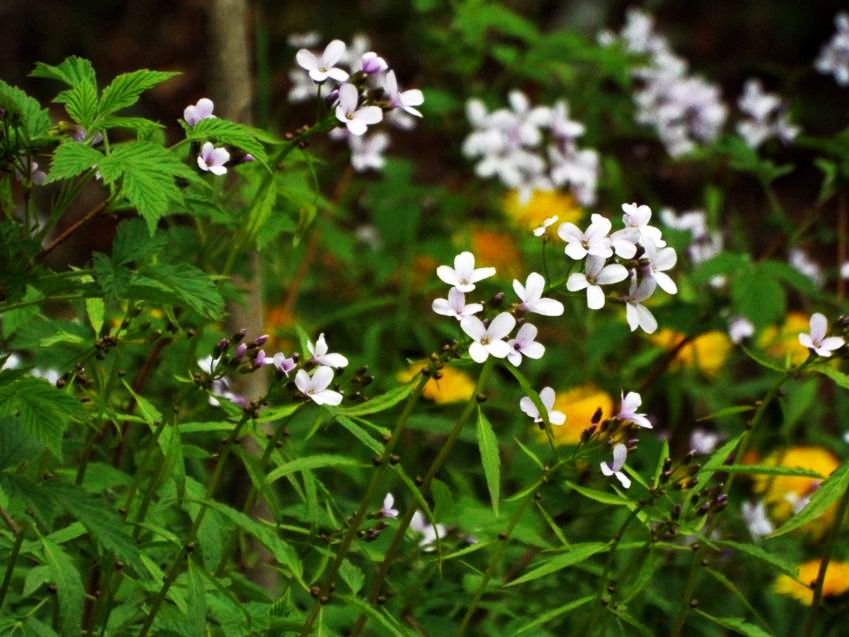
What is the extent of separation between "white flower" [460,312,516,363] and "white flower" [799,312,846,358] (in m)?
0.36

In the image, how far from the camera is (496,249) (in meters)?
3.54

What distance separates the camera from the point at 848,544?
2.59m

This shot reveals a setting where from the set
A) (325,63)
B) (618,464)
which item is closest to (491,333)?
(618,464)

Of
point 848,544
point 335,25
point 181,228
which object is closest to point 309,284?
point 181,228

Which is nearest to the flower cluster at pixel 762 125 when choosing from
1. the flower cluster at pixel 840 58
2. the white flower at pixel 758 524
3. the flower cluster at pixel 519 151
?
the flower cluster at pixel 840 58

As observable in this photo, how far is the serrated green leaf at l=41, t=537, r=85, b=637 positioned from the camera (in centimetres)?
135

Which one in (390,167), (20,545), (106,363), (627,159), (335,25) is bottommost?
(20,545)

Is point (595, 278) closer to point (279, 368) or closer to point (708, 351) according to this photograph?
point (279, 368)

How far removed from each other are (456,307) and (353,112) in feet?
0.81

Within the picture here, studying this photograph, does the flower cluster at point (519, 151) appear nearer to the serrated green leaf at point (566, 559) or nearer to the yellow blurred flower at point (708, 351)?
the yellow blurred flower at point (708, 351)

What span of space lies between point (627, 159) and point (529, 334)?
12.1 ft

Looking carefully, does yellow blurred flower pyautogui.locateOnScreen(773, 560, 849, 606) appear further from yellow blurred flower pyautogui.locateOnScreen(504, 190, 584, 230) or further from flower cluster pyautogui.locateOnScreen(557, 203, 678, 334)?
yellow blurred flower pyautogui.locateOnScreen(504, 190, 584, 230)

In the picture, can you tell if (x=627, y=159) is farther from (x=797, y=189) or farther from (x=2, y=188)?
(x=2, y=188)

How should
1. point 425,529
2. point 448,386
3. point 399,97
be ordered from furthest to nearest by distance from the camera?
point 448,386 < point 425,529 < point 399,97
